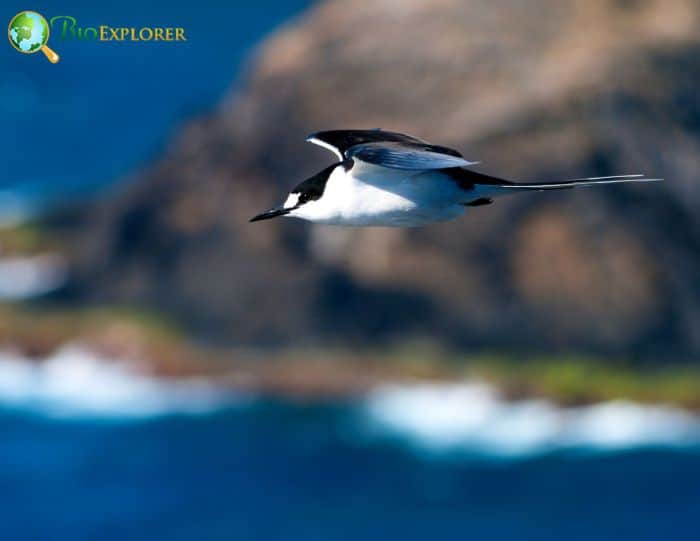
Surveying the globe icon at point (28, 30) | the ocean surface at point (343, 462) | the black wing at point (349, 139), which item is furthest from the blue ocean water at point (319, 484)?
the black wing at point (349, 139)

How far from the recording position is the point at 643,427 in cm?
2714

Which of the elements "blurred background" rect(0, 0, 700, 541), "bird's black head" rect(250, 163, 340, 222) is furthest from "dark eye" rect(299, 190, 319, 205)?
"blurred background" rect(0, 0, 700, 541)

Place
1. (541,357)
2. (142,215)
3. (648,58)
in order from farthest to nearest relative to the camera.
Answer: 1. (142,215)
2. (541,357)
3. (648,58)

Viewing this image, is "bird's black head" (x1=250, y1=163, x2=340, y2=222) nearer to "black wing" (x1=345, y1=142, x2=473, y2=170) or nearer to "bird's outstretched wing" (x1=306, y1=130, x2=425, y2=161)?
"bird's outstretched wing" (x1=306, y1=130, x2=425, y2=161)

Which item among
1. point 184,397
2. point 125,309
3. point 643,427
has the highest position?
point 125,309

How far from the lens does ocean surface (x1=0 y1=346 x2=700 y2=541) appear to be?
1091 inches

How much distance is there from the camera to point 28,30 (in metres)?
25.9

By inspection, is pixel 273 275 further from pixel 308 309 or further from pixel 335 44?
pixel 335 44

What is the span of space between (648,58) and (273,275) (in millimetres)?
7913

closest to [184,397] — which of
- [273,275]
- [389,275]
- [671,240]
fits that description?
[273,275]

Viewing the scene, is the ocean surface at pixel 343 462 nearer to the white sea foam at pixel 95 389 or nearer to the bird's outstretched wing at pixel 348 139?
the white sea foam at pixel 95 389

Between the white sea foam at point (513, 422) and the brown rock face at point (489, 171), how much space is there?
1556 mm

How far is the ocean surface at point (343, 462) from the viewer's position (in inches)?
1091

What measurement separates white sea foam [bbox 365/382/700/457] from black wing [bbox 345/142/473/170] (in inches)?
708
